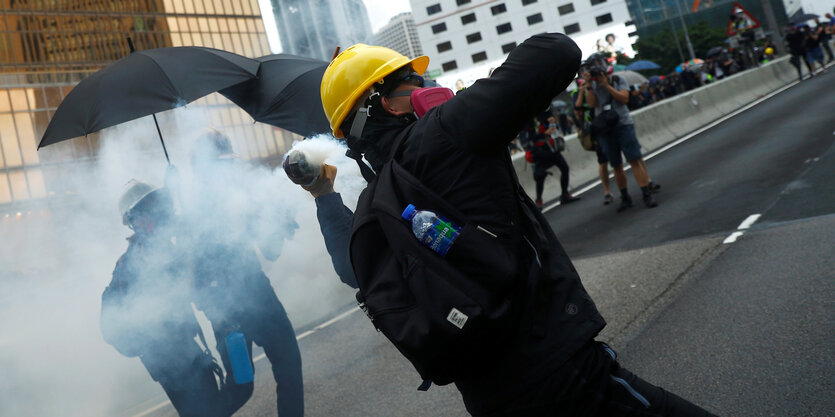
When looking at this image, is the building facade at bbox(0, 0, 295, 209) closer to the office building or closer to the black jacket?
the black jacket

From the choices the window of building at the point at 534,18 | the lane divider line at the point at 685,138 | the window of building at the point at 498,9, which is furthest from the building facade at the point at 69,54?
the window of building at the point at 534,18

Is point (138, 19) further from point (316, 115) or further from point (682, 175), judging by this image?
point (316, 115)

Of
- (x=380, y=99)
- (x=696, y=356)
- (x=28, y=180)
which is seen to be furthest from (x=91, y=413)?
(x=28, y=180)

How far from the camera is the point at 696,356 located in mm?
3641

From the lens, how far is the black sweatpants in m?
1.55

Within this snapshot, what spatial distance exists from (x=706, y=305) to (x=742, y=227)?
1.97m

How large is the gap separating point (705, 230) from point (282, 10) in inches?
1572

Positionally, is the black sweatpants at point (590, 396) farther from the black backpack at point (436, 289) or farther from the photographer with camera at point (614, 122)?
the photographer with camera at point (614, 122)

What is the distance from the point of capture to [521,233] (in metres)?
1.62

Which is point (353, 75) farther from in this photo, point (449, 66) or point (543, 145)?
point (449, 66)

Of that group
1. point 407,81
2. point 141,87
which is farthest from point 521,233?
point 141,87

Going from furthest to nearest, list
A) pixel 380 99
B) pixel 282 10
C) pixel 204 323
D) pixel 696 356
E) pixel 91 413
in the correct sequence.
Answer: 1. pixel 282 10
2. pixel 204 323
3. pixel 91 413
4. pixel 696 356
5. pixel 380 99

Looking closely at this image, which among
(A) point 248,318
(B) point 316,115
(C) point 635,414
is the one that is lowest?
(C) point 635,414

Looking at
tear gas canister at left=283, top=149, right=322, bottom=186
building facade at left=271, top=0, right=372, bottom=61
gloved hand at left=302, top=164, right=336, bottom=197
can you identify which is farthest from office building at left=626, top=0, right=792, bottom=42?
tear gas canister at left=283, top=149, right=322, bottom=186
